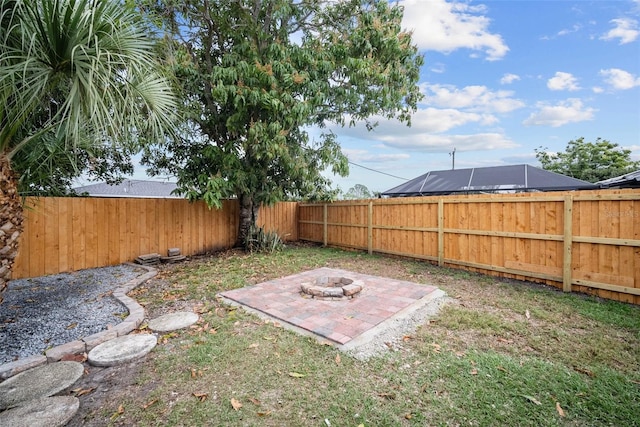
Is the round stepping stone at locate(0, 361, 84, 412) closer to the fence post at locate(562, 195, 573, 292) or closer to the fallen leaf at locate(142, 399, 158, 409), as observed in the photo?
the fallen leaf at locate(142, 399, 158, 409)

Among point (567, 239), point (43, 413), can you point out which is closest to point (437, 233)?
point (567, 239)

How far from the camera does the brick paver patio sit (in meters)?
2.99

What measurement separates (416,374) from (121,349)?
2.62m

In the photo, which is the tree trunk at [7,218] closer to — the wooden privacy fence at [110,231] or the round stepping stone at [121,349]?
the round stepping stone at [121,349]

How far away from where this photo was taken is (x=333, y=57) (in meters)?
6.44

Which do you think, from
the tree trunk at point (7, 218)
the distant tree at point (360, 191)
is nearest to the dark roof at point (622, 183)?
the tree trunk at point (7, 218)

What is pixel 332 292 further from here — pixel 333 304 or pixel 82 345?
pixel 82 345

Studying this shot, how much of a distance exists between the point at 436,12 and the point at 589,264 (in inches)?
240

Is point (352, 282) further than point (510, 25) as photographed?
No

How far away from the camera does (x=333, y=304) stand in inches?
145

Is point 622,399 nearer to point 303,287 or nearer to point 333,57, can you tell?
point 303,287

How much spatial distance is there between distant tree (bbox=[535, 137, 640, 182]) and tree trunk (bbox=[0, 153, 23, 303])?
2196 cm

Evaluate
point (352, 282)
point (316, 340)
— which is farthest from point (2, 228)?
point (352, 282)

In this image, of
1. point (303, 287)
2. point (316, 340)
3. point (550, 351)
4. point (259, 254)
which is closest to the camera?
point (550, 351)
